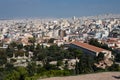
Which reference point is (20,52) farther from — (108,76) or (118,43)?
(108,76)

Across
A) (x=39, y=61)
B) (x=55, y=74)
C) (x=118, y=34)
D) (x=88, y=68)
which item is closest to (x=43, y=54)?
(x=39, y=61)

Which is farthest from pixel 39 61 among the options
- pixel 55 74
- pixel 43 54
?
pixel 55 74

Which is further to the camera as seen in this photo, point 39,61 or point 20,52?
point 20,52

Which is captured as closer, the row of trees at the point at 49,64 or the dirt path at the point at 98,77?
the dirt path at the point at 98,77

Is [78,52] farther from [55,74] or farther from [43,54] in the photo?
[55,74]

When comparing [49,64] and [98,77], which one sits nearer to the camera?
[98,77]

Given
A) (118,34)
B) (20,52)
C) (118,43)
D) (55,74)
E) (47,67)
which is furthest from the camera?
(118,34)

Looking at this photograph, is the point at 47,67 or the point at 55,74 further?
the point at 47,67

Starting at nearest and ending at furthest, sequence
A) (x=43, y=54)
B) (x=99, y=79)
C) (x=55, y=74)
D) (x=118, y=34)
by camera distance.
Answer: (x=99, y=79), (x=55, y=74), (x=43, y=54), (x=118, y=34)

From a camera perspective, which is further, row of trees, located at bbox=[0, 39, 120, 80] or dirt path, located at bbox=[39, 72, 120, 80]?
row of trees, located at bbox=[0, 39, 120, 80]
